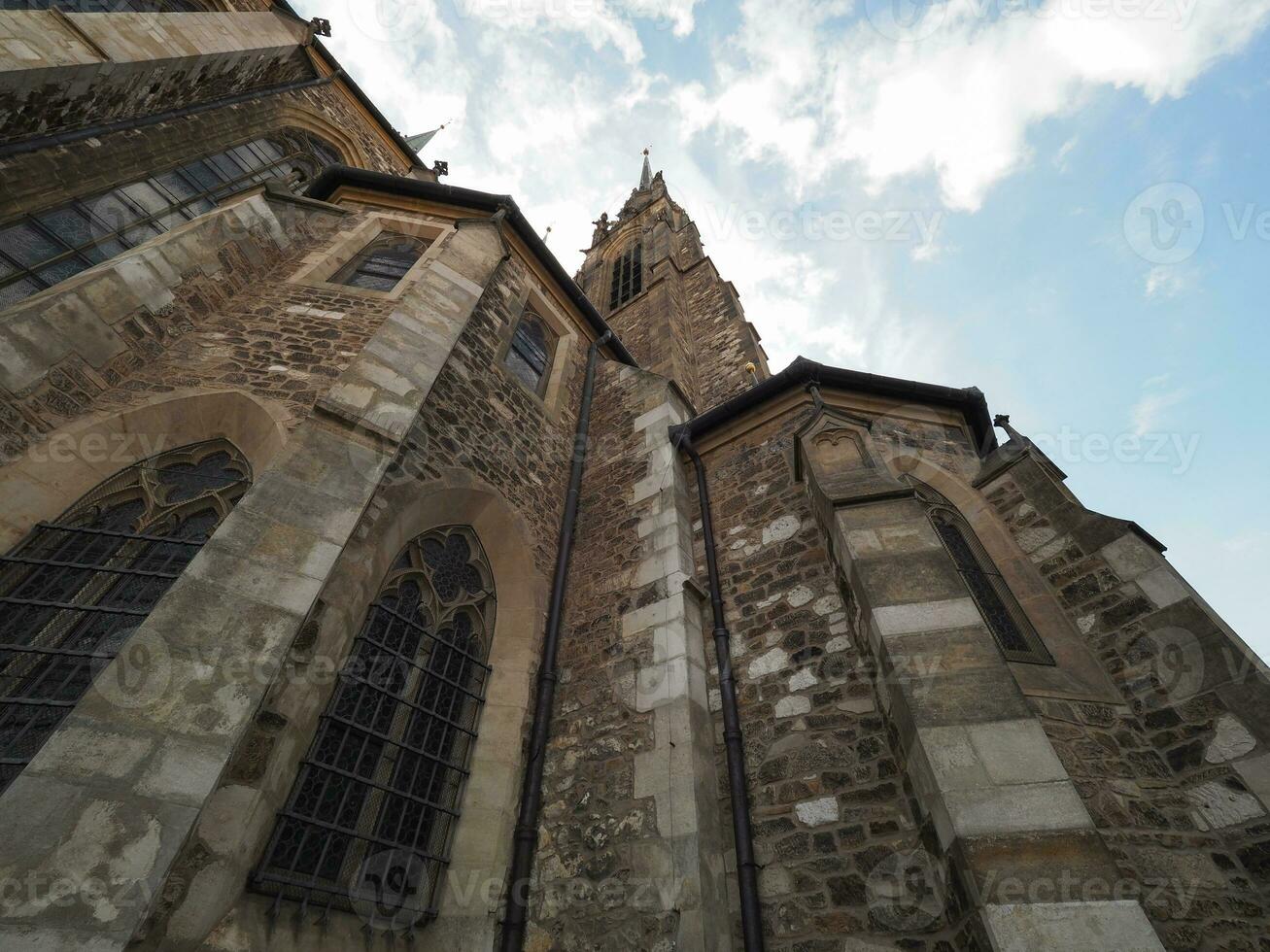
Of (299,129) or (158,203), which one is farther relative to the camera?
(299,129)

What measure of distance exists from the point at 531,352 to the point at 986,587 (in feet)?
21.1

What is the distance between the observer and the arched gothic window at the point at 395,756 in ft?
12.5

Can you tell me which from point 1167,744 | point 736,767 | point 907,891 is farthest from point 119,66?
point 1167,744

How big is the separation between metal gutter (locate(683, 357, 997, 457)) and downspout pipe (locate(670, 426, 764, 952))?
1.29 metres

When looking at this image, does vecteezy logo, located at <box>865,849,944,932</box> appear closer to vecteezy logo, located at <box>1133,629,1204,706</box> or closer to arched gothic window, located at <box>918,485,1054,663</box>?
arched gothic window, located at <box>918,485,1054,663</box>

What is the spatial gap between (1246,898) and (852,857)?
2136 millimetres

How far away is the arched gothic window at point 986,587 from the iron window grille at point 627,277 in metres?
16.2

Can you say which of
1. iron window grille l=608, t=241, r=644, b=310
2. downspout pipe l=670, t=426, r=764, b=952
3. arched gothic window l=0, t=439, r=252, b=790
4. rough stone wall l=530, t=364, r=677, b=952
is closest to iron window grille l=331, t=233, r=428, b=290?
arched gothic window l=0, t=439, r=252, b=790

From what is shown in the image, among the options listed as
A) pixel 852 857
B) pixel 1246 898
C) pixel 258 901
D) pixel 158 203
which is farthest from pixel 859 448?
pixel 158 203

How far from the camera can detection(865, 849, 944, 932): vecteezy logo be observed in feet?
11.3

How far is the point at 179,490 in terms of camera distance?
15.5 ft

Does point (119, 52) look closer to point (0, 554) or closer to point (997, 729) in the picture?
point (0, 554)

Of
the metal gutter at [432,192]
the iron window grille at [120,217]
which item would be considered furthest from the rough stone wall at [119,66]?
the metal gutter at [432,192]

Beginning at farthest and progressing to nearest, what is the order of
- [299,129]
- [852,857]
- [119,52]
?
[299,129]
[119,52]
[852,857]
